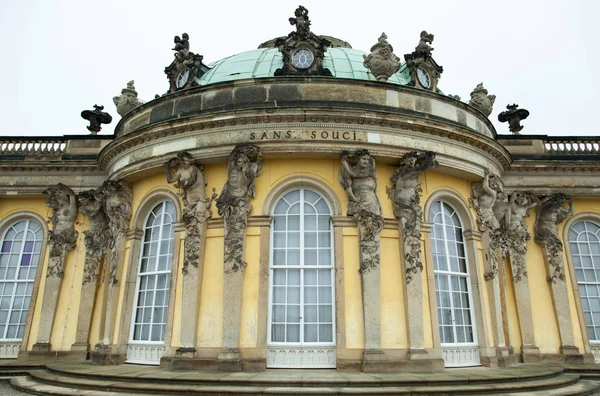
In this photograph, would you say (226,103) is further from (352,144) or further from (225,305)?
(225,305)

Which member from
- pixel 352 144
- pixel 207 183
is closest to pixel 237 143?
pixel 207 183

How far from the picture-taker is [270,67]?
15039 millimetres

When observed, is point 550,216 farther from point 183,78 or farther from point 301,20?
point 183,78

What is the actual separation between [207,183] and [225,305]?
3.29 metres

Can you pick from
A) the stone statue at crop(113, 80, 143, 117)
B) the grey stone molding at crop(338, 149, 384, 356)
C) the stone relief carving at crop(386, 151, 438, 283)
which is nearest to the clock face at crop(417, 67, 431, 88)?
the stone relief carving at crop(386, 151, 438, 283)

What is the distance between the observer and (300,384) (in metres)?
9.05

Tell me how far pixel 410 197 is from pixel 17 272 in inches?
526

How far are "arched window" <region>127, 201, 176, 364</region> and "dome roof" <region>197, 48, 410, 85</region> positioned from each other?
478cm

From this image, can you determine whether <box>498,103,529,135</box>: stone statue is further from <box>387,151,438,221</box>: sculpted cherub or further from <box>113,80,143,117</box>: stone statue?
<box>113,80,143,117</box>: stone statue

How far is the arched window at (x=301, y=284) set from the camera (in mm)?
10812

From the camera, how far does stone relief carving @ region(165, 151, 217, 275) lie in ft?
38.2

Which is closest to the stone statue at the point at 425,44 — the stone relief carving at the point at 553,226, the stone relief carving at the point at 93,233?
the stone relief carving at the point at 553,226

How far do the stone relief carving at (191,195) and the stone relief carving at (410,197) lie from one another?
470 cm

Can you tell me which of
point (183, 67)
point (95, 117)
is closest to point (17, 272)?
point (95, 117)
